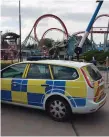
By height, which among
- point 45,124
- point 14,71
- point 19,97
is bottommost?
point 45,124

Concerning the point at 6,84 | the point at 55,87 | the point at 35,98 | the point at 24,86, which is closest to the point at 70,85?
the point at 55,87

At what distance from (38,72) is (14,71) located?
28.0 inches

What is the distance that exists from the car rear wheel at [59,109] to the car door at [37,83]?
260 millimetres

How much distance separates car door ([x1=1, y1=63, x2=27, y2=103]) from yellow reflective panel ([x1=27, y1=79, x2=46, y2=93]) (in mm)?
281

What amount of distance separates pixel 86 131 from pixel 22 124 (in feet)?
4.53

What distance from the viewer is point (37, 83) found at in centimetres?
621

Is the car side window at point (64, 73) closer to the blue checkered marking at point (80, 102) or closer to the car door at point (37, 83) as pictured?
the car door at point (37, 83)

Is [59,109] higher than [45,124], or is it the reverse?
[59,109]

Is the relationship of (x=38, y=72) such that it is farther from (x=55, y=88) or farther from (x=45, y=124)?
(x=45, y=124)

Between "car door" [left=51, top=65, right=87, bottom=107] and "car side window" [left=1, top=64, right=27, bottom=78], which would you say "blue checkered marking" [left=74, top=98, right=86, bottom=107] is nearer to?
"car door" [left=51, top=65, right=87, bottom=107]

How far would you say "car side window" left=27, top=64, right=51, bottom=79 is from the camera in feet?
20.6

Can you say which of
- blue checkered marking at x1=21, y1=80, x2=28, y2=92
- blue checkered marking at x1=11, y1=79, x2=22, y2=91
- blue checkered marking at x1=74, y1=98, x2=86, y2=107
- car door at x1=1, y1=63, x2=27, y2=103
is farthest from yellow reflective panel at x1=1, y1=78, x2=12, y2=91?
blue checkered marking at x1=74, y1=98, x2=86, y2=107

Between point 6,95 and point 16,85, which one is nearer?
point 16,85

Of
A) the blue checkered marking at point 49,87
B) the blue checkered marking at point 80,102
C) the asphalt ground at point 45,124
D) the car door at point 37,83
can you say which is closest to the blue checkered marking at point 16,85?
the car door at point 37,83
